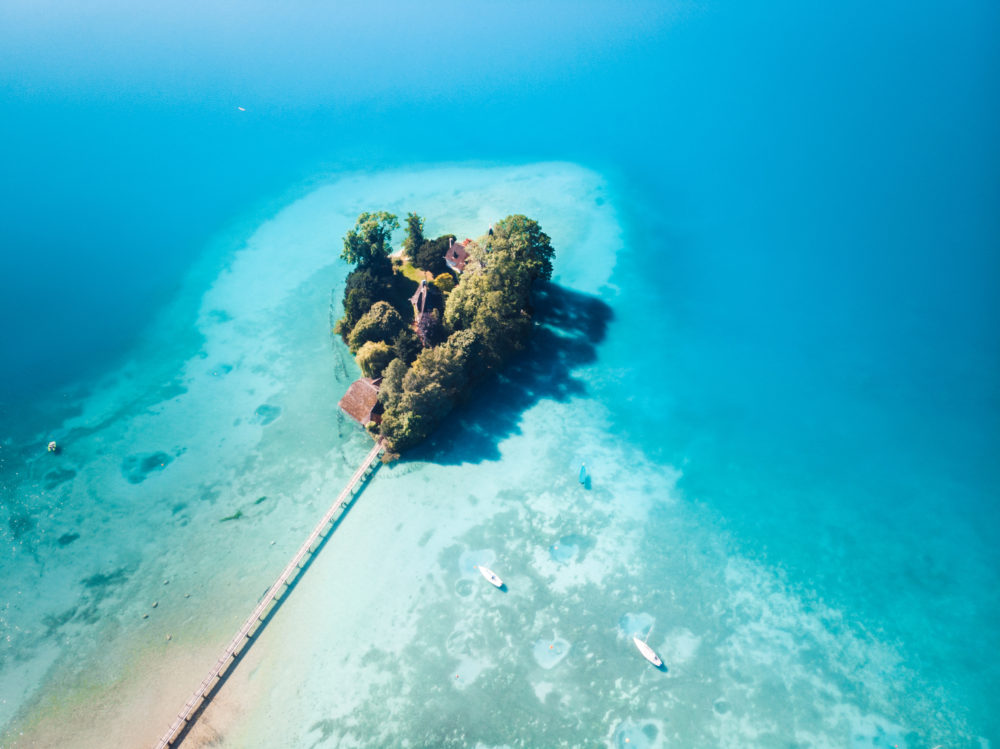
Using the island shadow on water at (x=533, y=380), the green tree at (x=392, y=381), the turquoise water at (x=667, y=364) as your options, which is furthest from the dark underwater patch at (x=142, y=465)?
the island shadow on water at (x=533, y=380)

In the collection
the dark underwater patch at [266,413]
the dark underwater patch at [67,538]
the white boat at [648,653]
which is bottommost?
the dark underwater patch at [67,538]

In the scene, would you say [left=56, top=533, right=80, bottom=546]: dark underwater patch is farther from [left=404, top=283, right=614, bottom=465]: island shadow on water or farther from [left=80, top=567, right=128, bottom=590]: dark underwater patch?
[left=404, top=283, right=614, bottom=465]: island shadow on water

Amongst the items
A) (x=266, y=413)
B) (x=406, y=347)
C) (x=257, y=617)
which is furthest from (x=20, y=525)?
(x=406, y=347)

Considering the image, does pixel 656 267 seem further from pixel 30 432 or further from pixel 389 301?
pixel 30 432

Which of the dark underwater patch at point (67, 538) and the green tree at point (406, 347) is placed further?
the green tree at point (406, 347)

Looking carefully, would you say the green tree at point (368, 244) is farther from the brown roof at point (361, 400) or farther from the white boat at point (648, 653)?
the white boat at point (648, 653)
